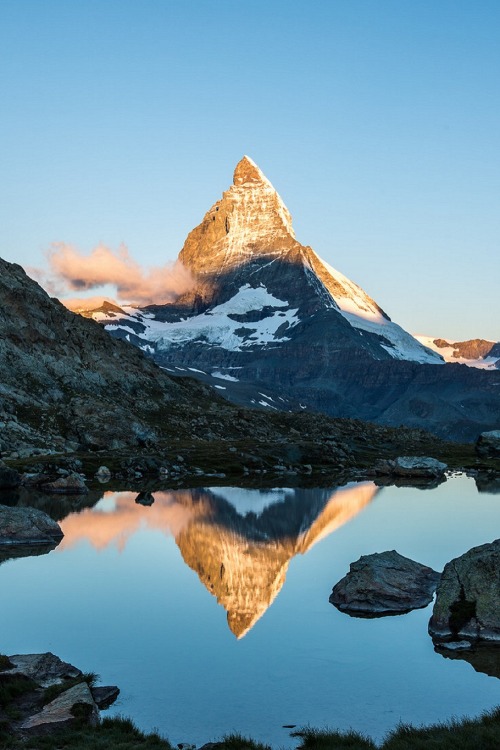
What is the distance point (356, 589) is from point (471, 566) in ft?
22.8

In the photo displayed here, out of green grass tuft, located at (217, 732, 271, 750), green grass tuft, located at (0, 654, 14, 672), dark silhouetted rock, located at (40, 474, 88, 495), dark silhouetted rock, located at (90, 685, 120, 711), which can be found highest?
dark silhouetted rock, located at (40, 474, 88, 495)

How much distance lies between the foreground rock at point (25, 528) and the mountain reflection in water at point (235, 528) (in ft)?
5.75

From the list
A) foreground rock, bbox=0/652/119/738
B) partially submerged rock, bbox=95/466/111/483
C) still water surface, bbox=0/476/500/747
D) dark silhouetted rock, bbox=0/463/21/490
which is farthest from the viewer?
partially submerged rock, bbox=95/466/111/483

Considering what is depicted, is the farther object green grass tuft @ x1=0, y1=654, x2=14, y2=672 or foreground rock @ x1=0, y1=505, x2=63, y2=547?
foreground rock @ x1=0, y1=505, x2=63, y2=547

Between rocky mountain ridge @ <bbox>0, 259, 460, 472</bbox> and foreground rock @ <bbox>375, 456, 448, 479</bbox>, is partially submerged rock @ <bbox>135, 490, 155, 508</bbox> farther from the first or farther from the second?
foreground rock @ <bbox>375, 456, 448, 479</bbox>

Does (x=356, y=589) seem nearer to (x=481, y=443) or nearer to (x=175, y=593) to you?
(x=175, y=593)

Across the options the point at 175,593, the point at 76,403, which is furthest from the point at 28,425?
the point at 175,593

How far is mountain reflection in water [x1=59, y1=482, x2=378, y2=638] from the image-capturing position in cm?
4375

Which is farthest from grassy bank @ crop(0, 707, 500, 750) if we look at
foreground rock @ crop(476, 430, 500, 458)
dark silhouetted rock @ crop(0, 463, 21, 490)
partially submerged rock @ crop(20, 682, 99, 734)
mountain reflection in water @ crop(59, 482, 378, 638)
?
foreground rock @ crop(476, 430, 500, 458)

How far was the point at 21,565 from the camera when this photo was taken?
4672 centimetres

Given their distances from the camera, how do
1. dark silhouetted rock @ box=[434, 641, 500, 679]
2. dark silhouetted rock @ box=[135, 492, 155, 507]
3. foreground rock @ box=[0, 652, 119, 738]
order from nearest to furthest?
foreground rock @ box=[0, 652, 119, 738] < dark silhouetted rock @ box=[434, 641, 500, 679] < dark silhouetted rock @ box=[135, 492, 155, 507]

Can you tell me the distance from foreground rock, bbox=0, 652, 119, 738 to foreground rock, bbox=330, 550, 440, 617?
15981 millimetres

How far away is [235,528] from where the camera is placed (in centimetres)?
6419

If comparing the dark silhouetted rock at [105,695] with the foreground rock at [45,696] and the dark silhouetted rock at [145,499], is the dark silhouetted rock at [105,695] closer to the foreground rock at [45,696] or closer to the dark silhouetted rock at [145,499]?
the foreground rock at [45,696]
